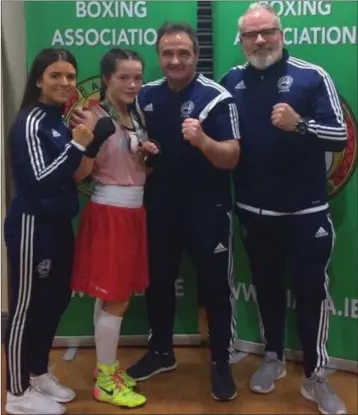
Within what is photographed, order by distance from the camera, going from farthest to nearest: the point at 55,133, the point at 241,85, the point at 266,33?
the point at 241,85
the point at 266,33
the point at 55,133

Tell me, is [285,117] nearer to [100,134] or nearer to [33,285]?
[100,134]

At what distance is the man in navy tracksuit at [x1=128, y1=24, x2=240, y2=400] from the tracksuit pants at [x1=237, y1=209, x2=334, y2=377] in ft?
0.32

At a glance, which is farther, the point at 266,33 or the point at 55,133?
the point at 266,33

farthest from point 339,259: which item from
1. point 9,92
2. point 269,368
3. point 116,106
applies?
point 9,92

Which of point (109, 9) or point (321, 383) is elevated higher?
point (109, 9)

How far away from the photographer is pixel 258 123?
2.13m

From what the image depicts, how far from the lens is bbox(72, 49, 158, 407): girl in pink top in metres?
2.08

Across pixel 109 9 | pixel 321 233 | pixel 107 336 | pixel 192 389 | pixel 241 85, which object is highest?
pixel 109 9

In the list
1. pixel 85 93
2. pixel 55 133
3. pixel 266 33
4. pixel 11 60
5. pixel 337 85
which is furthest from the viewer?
pixel 11 60

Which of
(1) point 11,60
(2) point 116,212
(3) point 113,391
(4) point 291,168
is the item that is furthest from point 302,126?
A: (1) point 11,60

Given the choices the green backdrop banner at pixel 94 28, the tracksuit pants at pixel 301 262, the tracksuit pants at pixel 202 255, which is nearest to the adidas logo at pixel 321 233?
the tracksuit pants at pixel 301 262

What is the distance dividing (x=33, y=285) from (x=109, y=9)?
1.04 m

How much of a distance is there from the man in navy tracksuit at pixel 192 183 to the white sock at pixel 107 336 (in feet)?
0.74

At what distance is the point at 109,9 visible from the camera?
94.0 inches
